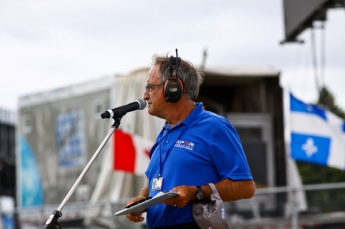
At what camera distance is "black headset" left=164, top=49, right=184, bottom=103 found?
483cm

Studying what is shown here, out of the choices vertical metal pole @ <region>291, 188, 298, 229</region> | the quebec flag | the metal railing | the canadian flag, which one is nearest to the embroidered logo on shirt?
the metal railing

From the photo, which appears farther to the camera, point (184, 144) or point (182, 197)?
point (184, 144)

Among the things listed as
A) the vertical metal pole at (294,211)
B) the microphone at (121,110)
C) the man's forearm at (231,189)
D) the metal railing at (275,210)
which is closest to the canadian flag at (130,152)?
the metal railing at (275,210)

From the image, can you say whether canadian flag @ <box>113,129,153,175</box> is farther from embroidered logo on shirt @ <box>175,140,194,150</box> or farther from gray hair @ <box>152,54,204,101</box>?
embroidered logo on shirt @ <box>175,140,194,150</box>

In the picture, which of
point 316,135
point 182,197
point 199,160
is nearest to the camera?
point 182,197

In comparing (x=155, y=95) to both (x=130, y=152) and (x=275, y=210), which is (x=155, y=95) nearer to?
(x=130, y=152)

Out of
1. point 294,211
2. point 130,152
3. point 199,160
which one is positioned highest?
point 199,160

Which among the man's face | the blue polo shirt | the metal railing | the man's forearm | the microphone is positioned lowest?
the metal railing

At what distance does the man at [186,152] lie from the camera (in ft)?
15.6

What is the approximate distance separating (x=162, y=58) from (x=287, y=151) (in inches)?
386

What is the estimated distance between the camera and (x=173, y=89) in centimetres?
482

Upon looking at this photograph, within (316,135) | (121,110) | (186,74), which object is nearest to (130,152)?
(316,135)

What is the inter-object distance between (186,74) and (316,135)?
9.33 metres

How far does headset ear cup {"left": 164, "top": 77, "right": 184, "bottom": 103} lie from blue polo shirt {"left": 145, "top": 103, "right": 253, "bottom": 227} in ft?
0.62
